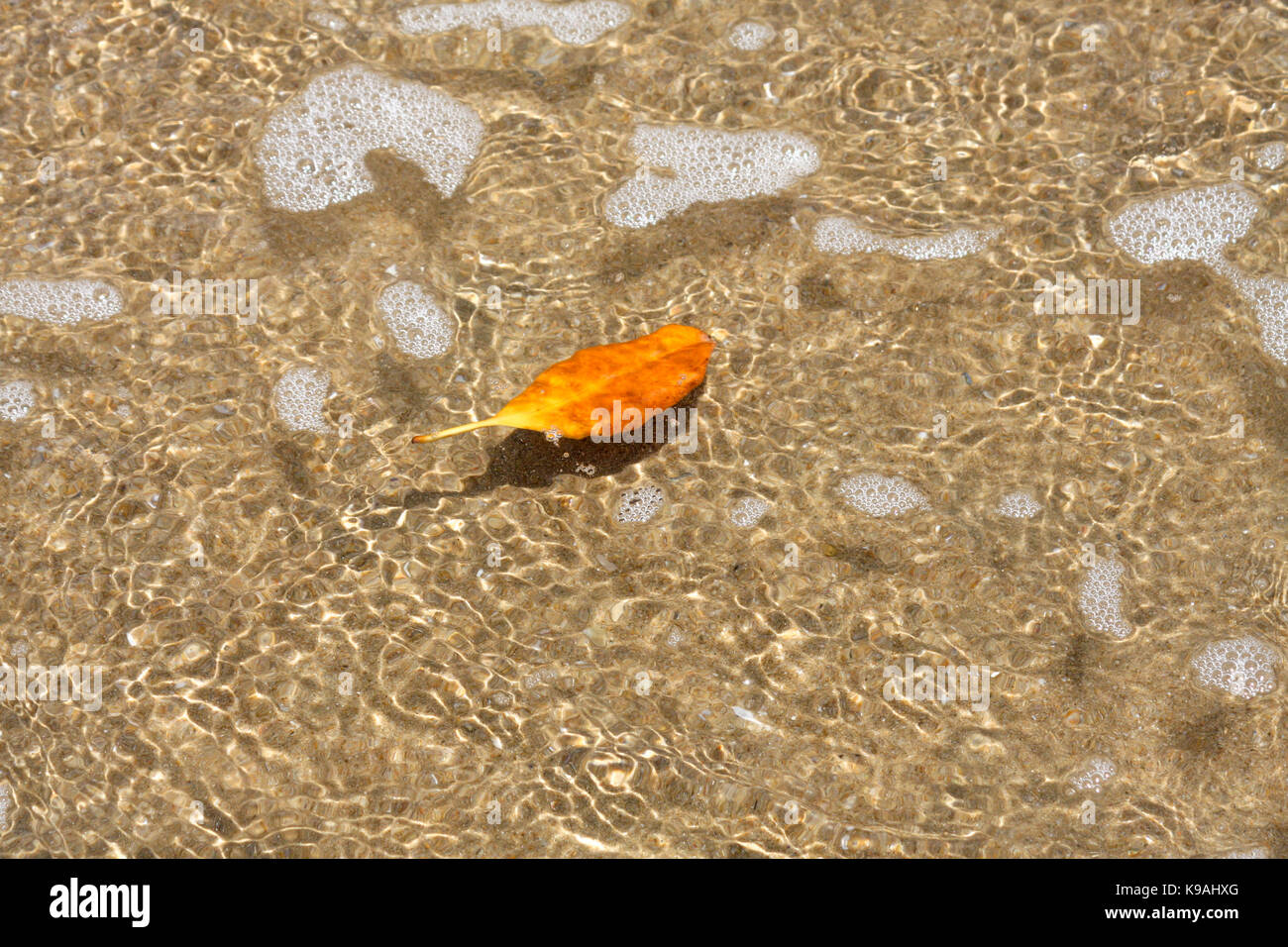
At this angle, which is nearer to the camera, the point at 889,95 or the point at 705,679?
the point at 705,679

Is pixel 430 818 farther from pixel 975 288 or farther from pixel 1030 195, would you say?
pixel 1030 195

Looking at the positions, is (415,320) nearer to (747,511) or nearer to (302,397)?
(302,397)

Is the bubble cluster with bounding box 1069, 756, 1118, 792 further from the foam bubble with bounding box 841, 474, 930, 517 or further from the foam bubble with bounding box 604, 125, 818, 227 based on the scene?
the foam bubble with bounding box 604, 125, 818, 227

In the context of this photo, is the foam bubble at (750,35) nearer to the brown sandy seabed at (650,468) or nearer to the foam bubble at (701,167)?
the brown sandy seabed at (650,468)

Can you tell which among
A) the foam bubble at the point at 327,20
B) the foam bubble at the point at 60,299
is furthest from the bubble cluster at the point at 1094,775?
the foam bubble at the point at 327,20

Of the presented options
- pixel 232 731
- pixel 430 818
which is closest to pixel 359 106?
pixel 232 731

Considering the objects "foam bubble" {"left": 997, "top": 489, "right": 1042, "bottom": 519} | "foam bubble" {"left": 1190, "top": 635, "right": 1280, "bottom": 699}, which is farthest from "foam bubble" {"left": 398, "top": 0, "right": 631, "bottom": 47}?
"foam bubble" {"left": 1190, "top": 635, "right": 1280, "bottom": 699}
